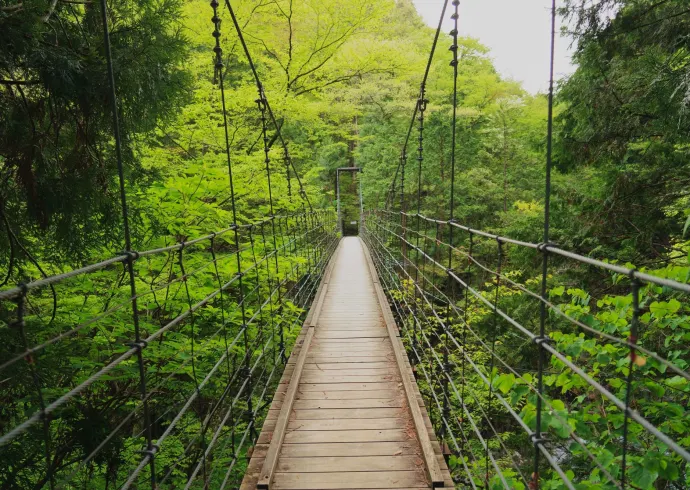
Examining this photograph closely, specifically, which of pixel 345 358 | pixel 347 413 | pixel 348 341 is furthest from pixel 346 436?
pixel 348 341

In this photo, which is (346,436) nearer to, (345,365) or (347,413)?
(347,413)

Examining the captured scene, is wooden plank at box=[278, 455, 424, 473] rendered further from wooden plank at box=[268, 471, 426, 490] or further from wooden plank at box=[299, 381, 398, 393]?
wooden plank at box=[299, 381, 398, 393]

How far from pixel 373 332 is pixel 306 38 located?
196 inches

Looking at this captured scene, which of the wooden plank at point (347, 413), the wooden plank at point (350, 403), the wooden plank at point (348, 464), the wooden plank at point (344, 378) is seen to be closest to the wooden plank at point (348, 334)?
the wooden plank at point (344, 378)

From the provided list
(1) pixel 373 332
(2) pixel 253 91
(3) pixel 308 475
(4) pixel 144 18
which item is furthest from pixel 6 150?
(2) pixel 253 91

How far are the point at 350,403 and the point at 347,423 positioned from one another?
0.70ft

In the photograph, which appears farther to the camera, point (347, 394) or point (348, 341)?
point (348, 341)

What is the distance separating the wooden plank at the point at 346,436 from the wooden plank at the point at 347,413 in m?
0.13

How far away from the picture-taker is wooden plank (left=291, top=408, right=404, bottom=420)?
2248mm

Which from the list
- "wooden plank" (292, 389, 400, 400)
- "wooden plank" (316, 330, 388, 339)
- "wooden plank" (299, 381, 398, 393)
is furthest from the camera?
Answer: "wooden plank" (316, 330, 388, 339)

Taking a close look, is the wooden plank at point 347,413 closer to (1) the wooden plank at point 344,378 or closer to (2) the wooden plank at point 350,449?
(2) the wooden plank at point 350,449

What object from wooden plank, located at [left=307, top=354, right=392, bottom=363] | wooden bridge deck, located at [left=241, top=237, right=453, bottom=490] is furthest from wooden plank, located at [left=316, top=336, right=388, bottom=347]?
wooden plank, located at [left=307, top=354, right=392, bottom=363]

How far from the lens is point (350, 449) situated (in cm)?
197

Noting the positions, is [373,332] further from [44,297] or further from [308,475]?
[44,297]
